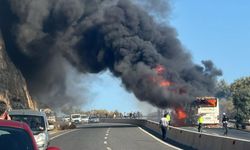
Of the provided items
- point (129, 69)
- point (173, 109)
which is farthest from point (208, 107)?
point (129, 69)

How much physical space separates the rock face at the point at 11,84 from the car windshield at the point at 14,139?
5514 cm

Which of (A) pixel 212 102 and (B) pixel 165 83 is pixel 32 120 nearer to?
(A) pixel 212 102

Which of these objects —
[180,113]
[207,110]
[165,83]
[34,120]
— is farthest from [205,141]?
[165,83]

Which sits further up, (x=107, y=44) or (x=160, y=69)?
(x=107, y=44)

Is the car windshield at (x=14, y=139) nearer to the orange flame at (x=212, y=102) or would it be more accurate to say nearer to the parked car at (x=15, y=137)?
the parked car at (x=15, y=137)

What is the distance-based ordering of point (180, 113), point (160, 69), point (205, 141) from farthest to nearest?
point (160, 69) → point (180, 113) → point (205, 141)

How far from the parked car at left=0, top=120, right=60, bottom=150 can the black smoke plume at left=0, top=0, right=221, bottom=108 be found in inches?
2144

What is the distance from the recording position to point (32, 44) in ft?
229

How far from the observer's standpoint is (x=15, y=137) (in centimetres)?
706

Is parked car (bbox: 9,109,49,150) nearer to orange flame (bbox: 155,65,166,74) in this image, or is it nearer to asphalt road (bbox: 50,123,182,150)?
asphalt road (bbox: 50,123,182,150)

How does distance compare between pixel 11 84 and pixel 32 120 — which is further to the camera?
pixel 11 84

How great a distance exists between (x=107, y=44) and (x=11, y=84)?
500 inches

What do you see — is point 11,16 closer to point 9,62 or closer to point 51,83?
point 9,62

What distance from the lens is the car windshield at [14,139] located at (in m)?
6.91
